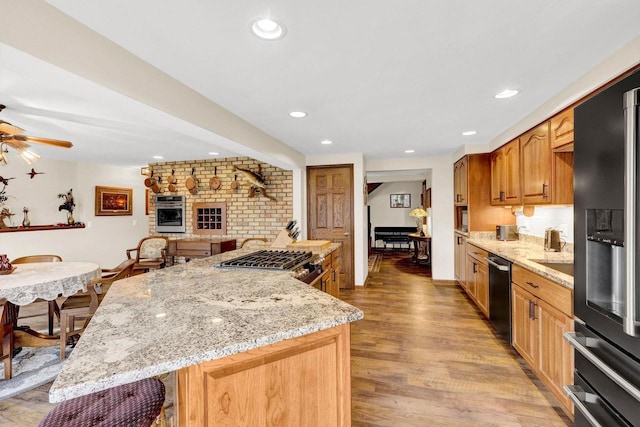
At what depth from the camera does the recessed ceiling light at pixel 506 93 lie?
2260mm

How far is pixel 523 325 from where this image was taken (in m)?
2.28

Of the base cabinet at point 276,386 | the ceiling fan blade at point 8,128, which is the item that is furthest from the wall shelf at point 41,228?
the base cabinet at point 276,386

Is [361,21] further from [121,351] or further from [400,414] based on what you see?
[400,414]

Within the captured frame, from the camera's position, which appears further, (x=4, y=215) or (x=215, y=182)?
(x=215, y=182)

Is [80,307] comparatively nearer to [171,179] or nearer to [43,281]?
[43,281]

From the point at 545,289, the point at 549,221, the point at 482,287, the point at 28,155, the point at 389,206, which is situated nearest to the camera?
the point at 545,289

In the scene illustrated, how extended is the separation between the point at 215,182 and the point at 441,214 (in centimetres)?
395

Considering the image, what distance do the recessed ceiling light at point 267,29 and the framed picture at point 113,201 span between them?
5.64 metres

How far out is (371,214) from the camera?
9.87 metres

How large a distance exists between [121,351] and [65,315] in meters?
2.34

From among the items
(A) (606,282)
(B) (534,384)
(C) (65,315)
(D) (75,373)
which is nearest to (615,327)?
(A) (606,282)

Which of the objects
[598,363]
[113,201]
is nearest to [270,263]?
[598,363]

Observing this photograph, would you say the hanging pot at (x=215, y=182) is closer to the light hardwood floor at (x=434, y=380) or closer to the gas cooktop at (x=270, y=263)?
the gas cooktop at (x=270, y=263)

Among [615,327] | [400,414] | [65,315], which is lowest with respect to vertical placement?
[400,414]
